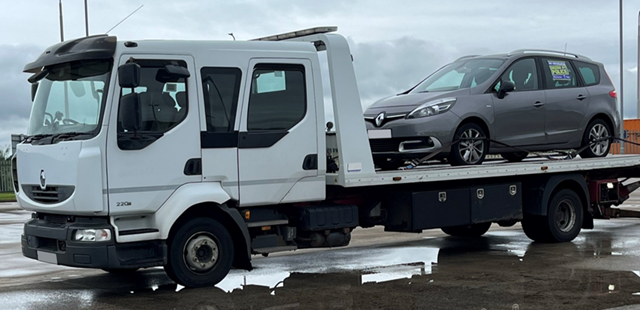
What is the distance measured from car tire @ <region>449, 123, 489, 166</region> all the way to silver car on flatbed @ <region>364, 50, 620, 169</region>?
0.5 inches

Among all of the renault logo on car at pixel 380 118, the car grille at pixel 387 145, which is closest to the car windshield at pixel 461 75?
the renault logo on car at pixel 380 118

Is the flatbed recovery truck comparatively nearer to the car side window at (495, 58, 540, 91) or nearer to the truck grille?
the truck grille

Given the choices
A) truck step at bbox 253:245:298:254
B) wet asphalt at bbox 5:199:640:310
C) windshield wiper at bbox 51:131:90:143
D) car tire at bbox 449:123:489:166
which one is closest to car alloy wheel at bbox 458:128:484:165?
car tire at bbox 449:123:489:166

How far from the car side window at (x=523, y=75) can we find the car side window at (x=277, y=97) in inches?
141

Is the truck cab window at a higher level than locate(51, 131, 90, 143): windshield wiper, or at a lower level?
higher

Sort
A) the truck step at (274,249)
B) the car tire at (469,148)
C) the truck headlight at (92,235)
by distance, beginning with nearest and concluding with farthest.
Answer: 1. the truck headlight at (92,235)
2. the truck step at (274,249)
3. the car tire at (469,148)

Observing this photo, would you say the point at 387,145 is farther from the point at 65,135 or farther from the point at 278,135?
the point at 65,135

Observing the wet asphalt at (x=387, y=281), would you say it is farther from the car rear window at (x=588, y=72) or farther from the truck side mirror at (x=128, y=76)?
the car rear window at (x=588, y=72)

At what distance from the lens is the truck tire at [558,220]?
38.5 feet

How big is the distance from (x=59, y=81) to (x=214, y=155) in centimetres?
176

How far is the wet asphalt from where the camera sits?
7.53 meters

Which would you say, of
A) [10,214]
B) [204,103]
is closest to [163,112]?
[204,103]

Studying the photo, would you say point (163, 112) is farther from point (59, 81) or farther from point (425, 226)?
point (425, 226)

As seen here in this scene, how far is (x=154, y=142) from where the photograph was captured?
26.0 feet
